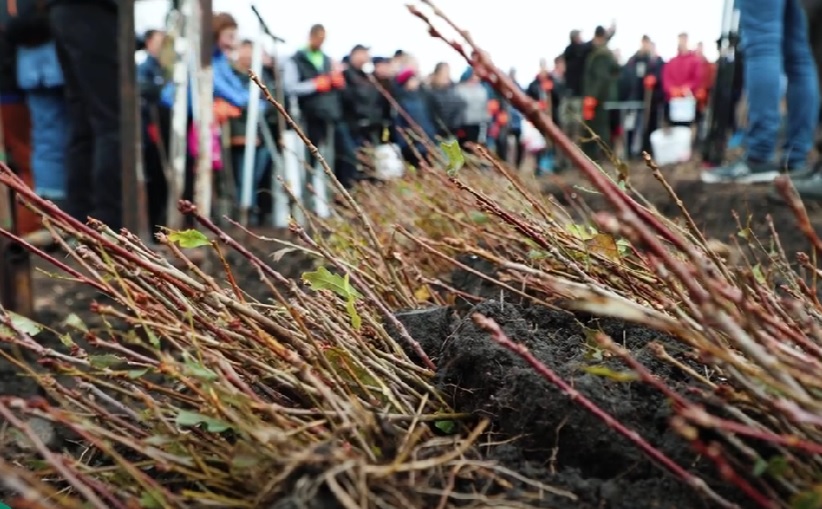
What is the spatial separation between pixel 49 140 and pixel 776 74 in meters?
4.05

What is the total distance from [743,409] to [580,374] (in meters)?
0.21

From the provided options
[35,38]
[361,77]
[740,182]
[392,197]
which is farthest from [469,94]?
[392,197]

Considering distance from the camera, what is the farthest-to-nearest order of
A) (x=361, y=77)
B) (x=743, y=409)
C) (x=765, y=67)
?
(x=361, y=77)
(x=765, y=67)
(x=743, y=409)

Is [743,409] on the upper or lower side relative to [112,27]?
lower

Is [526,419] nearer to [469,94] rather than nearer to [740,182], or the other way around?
[740,182]

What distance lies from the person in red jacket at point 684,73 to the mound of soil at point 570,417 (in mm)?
11668

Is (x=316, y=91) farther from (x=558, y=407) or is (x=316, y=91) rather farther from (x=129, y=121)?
(x=558, y=407)

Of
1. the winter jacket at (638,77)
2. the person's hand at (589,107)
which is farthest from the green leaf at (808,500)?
the winter jacket at (638,77)

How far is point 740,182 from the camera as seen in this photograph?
5.18 meters

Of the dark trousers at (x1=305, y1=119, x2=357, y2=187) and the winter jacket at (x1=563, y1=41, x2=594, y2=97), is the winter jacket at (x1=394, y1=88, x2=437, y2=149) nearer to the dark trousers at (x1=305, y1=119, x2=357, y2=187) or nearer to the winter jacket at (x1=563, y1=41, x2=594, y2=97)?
the dark trousers at (x1=305, y1=119, x2=357, y2=187)

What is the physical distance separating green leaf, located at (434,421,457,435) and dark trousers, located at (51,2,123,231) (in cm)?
349

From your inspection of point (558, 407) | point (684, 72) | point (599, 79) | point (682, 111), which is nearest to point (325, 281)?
point (558, 407)

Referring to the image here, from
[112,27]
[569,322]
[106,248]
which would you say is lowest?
[569,322]

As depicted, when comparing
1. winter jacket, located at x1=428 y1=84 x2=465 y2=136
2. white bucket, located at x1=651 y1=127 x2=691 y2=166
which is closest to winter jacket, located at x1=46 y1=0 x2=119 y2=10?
winter jacket, located at x1=428 y1=84 x2=465 y2=136
